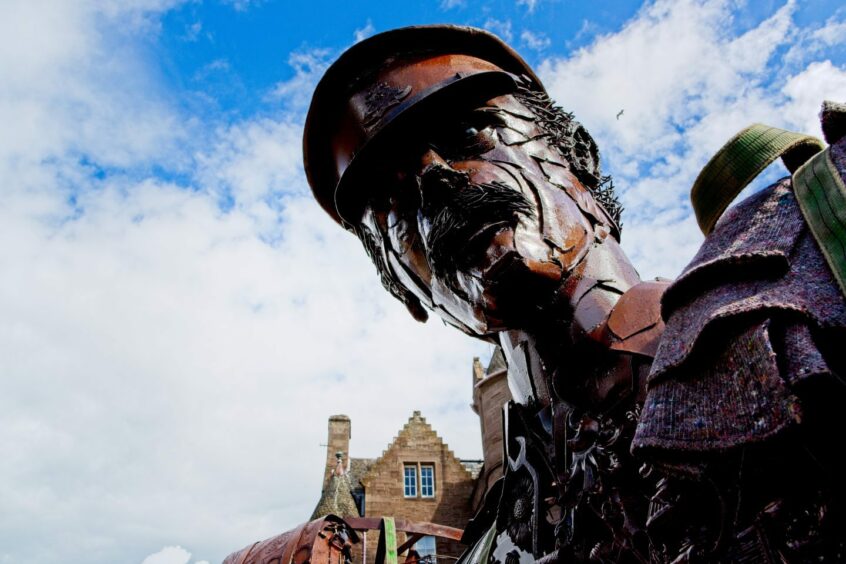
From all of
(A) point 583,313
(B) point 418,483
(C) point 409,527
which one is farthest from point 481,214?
(B) point 418,483

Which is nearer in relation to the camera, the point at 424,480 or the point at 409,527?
the point at 409,527

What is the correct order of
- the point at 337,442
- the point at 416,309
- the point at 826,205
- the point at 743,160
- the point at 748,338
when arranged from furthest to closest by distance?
the point at 337,442 < the point at 416,309 < the point at 743,160 < the point at 826,205 < the point at 748,338

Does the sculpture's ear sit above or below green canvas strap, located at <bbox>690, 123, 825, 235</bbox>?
above

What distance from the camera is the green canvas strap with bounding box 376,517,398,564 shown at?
233 inches

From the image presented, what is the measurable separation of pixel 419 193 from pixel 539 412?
1.00 metres

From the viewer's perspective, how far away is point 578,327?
2.30 metres

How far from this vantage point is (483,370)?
993 inches

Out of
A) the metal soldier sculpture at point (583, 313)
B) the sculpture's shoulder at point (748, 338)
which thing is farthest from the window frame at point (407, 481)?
the sculpture's shoulder at point (748, 338)

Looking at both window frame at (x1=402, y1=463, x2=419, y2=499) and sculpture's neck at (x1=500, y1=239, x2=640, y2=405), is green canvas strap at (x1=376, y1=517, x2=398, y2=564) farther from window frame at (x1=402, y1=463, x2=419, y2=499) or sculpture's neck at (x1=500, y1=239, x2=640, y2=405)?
window frame at (x1=402, y1=463, x2=419, y2=499)

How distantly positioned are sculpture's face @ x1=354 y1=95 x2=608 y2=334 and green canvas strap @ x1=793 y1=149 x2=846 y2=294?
39.6 inches

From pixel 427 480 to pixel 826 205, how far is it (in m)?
22.3

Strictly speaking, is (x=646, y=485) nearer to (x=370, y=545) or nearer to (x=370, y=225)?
(x=370, y=225)

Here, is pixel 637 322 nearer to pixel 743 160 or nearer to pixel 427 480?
pixel 743 160

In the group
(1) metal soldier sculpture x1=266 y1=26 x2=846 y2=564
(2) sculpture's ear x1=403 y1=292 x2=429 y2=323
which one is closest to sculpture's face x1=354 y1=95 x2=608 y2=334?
(1) metal soldier sculpture x1=266 y1=26 x2=846 y2=564
